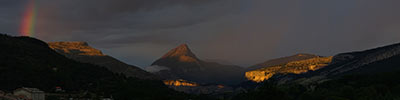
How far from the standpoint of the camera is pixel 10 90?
19650 centimetres

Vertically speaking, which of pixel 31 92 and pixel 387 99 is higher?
pixel 31 92

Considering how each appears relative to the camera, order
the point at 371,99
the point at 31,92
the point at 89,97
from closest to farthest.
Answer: the point at 31,92 < the point at 371,99 < the point at 89,97

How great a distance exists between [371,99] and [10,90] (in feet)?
621

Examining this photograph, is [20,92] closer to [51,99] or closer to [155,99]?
[51,99]

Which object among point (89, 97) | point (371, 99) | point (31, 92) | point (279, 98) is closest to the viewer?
point (279, 98)

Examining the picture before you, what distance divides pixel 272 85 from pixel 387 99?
282 ft

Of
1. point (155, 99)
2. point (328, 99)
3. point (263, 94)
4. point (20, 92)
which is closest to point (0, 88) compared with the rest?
point (20, 92)

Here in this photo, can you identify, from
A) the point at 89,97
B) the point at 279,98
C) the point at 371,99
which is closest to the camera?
the point at 279,98

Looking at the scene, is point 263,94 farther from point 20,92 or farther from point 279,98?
point 20,92

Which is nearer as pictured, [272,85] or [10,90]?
[272,85]

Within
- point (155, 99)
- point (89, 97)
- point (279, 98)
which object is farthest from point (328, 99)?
point (89, 97)

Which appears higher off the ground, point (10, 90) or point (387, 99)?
point (10, 90)

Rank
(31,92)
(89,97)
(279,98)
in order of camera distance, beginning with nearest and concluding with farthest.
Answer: (279,98) → (31,92) → (89,97)

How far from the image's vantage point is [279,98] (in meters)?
125
